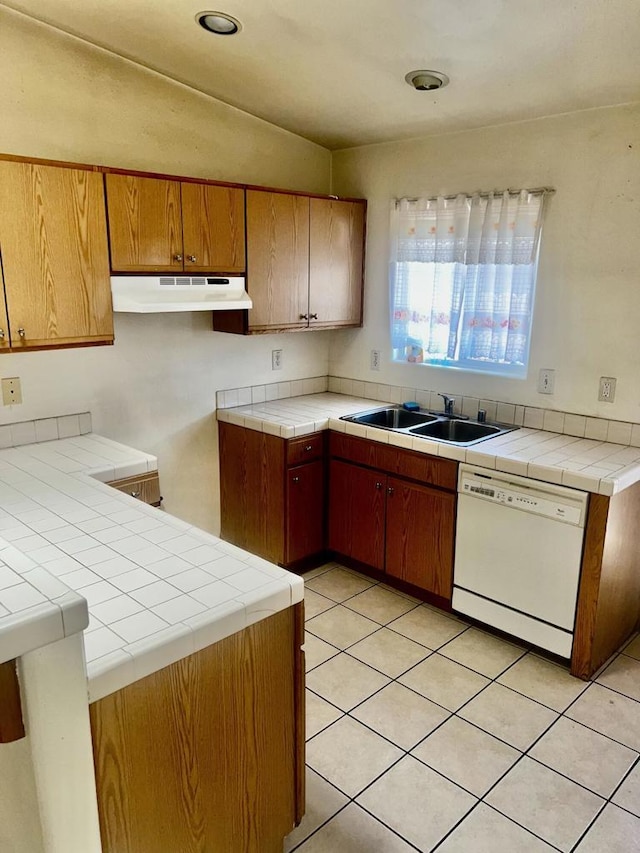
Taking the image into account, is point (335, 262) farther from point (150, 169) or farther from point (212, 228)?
point (150, 169)

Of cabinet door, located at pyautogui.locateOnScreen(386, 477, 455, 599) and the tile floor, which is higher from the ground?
cabinet door, located at pyautogui.locateOnScreen(386, 477, 455, 599)

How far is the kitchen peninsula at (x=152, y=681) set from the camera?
3.76 ft

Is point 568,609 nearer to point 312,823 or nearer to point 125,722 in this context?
point 312,823

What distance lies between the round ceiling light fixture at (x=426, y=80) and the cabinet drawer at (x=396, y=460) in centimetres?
166

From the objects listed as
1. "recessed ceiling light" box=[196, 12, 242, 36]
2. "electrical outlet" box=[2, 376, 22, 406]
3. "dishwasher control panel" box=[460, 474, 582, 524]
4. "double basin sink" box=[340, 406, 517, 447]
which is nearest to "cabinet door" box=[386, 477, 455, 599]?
"dishwasher control panel" box=[460, 474, 582, 524]

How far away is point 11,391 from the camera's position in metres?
2.72

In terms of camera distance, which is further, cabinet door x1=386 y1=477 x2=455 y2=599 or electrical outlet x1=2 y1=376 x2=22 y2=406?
cabinet door x1=386 y1=477 x2=455 y2=599

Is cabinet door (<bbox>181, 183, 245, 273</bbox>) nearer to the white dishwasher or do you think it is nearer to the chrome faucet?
the chrome faucet

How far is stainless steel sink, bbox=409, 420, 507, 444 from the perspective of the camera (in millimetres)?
3289

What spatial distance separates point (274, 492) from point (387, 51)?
2141 millimetres

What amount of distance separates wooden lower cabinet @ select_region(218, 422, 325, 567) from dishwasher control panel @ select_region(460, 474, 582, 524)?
0.91 meters

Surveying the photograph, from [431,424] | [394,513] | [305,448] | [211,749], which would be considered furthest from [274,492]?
[211,749]

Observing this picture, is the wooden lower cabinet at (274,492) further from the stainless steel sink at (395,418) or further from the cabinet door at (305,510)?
the stainless steel sink at (395,418)

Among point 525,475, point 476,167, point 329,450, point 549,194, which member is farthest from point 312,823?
point 476,167
